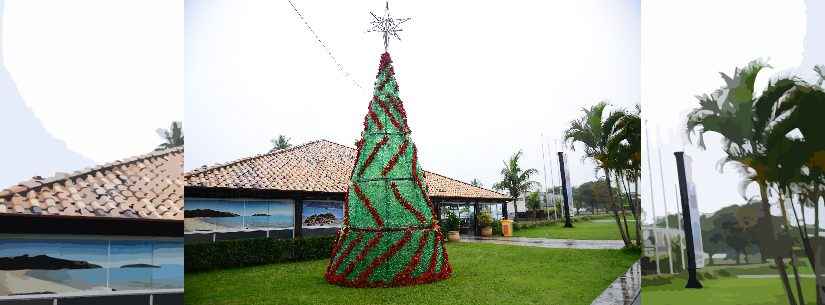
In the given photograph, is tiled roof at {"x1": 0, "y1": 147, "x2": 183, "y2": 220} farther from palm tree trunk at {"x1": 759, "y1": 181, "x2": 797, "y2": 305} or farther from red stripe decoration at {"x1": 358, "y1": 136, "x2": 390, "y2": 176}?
palm tree trunk at {"x1": 759, "y1": 181, "x2": 797, "y2": 305}

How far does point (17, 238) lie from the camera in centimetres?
584

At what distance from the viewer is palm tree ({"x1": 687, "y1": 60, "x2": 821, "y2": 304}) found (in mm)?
3896

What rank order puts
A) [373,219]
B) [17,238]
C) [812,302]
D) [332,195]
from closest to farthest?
[812,302]
[17,238]
[373,219]
[332,195]

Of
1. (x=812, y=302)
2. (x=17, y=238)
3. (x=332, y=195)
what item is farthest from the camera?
(x=332, y=195)

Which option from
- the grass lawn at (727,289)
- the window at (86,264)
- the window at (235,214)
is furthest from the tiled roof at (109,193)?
the grass lawn at (727,289)

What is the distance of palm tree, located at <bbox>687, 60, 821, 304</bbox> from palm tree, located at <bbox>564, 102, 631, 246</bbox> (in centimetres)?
583

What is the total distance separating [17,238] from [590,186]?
17035 millimetres

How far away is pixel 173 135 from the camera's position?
7707mm

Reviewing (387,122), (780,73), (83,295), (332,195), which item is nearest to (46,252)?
(83,295)

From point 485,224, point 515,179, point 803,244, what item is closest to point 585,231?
point 485,224

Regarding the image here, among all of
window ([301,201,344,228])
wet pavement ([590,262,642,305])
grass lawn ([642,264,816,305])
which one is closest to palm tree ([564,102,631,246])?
wet pavement ([590,262,642,305])

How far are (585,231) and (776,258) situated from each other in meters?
14.0

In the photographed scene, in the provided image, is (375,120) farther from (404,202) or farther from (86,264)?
(86,264)

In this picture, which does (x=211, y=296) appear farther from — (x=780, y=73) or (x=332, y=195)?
(x=780, y=73)
